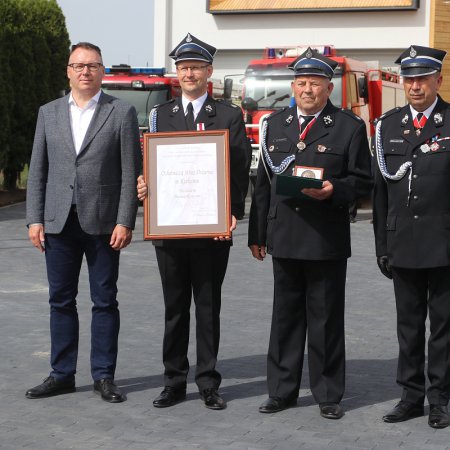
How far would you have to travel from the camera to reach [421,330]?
6562 mm

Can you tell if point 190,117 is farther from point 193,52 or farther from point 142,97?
point 142,97

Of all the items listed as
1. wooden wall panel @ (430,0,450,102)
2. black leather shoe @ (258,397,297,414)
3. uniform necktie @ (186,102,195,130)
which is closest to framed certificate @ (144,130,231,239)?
uniform necktie @ (186,102,195,130)

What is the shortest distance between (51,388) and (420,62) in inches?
110

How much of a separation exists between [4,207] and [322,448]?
15.5 meters

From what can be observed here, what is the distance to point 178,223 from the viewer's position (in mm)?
6746

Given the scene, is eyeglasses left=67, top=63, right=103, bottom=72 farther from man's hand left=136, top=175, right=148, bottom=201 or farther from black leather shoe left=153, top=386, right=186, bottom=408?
black leather shoe left=153, top=386, right=186, bottom=408

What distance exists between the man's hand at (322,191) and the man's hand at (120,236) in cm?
109

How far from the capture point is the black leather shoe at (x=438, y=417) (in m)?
6.30

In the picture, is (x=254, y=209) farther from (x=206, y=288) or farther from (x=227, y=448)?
(x=227, y=448)

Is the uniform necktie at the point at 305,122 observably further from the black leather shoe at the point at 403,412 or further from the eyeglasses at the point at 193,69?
the black leather shoe at the point at 403,412

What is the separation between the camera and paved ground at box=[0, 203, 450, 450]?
238 inches

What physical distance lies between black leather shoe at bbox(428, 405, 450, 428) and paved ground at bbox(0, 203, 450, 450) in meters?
0.06

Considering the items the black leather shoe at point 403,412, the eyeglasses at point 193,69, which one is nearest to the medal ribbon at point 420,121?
the eyeglasses at point 193,69

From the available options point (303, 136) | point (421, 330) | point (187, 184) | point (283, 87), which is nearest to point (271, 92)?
point (283, 87)
